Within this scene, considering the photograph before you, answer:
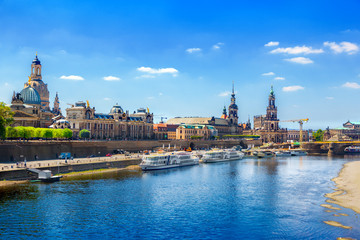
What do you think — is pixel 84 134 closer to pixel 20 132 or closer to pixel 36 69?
pixel 20 132

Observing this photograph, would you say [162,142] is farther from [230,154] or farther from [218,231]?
[218,231]

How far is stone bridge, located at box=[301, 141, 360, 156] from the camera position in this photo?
15780 centimetres

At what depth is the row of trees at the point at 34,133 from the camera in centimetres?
8175

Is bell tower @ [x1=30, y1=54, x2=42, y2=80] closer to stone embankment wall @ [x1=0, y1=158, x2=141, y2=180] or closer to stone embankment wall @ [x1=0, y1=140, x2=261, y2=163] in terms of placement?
stone embankment wall @ [x1=0, y1=140, x2=261, y2=163]

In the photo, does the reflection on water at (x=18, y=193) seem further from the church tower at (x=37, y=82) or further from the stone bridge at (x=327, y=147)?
the stone bridge at (x=327, y=147)

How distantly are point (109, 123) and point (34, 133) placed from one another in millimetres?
43145

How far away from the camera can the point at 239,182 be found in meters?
64.7

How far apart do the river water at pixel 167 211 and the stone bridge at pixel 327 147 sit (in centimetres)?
10657

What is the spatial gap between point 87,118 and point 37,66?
49219 millimetres

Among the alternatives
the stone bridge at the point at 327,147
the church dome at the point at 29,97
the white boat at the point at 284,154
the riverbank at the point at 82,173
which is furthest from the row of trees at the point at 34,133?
the stone bridge at the point at 327,147

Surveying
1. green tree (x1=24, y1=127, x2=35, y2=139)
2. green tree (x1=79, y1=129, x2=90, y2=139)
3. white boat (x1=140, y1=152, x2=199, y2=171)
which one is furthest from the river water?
green tree (x1=79, y1=129, x2=90, y2=139)

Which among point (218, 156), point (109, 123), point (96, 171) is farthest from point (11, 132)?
point (218, 156)

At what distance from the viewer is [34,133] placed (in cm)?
9044

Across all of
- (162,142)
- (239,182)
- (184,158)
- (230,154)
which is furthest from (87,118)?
(239,182)
